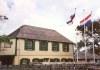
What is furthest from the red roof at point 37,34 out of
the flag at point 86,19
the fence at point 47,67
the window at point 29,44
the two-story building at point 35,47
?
the fence at point 47,67

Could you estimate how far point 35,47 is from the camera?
50875 mm

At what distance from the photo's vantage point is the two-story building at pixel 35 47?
47.9 metres

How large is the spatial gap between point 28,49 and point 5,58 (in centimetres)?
419

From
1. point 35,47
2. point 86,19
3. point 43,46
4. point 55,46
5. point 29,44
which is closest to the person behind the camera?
point 86,19

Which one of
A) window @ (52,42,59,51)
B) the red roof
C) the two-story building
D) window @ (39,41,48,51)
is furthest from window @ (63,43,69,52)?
window @ (39,41,48,51)

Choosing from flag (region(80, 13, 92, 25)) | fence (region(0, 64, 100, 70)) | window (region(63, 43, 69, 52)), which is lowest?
fence (region(0, 64, 100, 70))

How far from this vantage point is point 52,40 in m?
54.4

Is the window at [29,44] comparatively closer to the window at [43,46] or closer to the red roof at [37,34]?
the red roof at [37,34]

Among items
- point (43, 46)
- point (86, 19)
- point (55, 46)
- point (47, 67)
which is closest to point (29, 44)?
point (43, 46)

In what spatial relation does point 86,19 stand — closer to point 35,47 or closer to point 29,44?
point 29,44

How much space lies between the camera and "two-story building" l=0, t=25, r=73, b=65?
4790cm

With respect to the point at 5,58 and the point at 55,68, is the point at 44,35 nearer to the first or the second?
the point at 5,58

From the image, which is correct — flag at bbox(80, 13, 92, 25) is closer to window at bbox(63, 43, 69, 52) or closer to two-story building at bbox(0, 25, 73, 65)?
two-story building at bbox(0, 25, 73, 65)

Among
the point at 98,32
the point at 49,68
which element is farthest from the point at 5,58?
the point at 98,32
